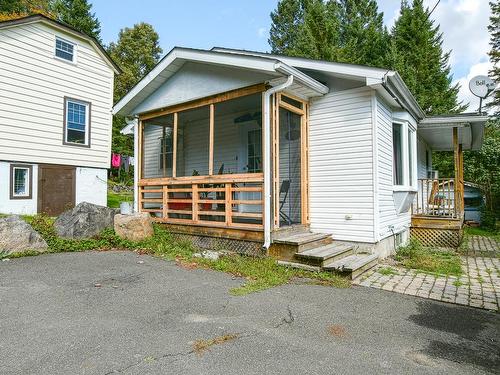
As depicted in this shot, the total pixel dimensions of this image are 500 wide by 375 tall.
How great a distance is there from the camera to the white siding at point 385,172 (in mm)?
6395

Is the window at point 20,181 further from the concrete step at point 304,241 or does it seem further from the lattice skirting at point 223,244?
the concrete step at point 304,241

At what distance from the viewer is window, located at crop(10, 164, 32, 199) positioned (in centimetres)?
964

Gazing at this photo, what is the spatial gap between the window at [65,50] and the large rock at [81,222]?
6778 mm

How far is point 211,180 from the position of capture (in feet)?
21.7

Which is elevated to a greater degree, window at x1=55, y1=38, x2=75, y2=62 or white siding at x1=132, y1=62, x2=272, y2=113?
window at x1=55, y1=38, x2=75, y2=62

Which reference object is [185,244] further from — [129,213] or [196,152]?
[196,152]

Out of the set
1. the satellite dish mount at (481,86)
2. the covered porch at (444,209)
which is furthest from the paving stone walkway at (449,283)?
the satellite dish mount at (481,86)

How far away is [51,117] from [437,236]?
12264mm

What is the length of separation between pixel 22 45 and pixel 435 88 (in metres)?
24.1

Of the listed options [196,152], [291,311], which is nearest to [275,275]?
[291,311]

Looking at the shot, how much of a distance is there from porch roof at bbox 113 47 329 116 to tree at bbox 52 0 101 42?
19.8m

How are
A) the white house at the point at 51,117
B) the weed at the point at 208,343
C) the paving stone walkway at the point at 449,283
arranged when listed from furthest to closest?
the white house at the point at 51,117 < the paving stone walkway at the point at 449,283 < the weed at the point at 208,343

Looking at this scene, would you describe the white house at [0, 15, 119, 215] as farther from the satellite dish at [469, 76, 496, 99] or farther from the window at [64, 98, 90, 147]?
the satellite dish at [469, 76, 496, 99]

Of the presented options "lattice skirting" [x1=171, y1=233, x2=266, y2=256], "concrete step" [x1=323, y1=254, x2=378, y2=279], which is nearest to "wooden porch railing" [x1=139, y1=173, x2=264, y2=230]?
"lattice skirting" [x1=171, y1=233, x2=266, y2=256]
